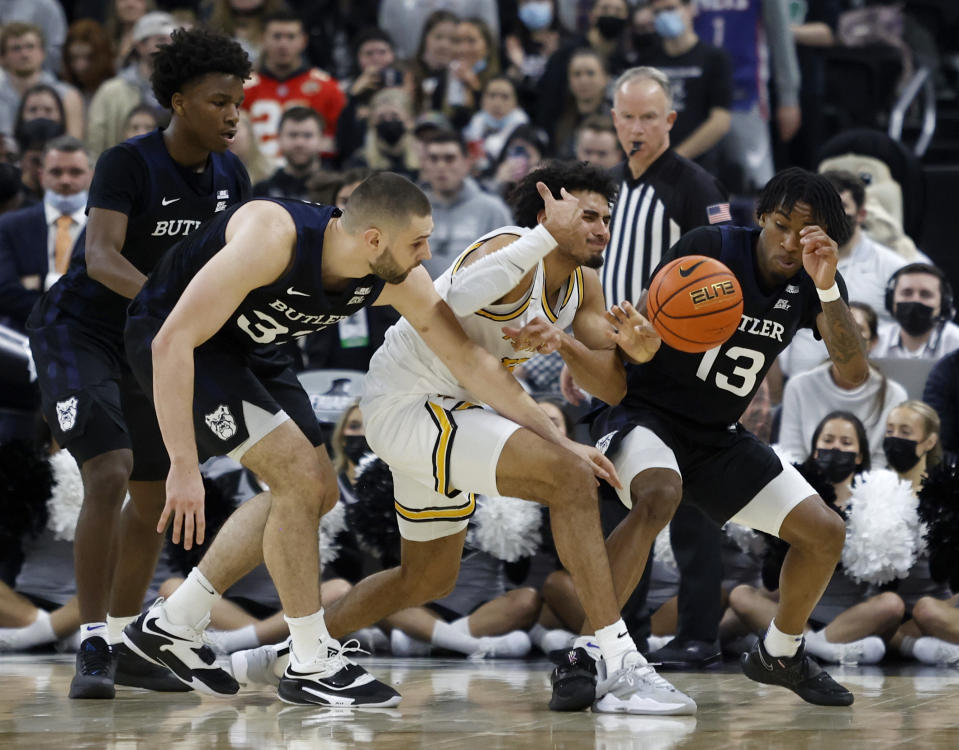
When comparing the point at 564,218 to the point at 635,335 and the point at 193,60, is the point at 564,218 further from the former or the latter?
the point at 193,60

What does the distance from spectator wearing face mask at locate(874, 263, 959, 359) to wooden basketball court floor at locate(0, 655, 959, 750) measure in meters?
2.46

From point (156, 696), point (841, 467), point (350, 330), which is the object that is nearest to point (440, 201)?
point (350, 330)

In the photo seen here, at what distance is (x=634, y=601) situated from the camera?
6.01 m

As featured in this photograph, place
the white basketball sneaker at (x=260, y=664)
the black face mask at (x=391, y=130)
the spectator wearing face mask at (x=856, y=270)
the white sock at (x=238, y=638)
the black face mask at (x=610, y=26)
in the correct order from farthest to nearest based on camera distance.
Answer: the black face mask at (x=610, y=26) → the black face mask at (x=391, y=130) → the spectator wearing face mask at (x=856, y=270) → the white sock at (x=238, y=638) → the white basketball sneaker at (x=260, y=664)

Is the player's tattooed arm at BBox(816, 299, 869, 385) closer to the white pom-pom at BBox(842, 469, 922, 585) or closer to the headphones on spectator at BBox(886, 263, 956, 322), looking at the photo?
the white pom-pom at BBox(842, 469, 922, 585)

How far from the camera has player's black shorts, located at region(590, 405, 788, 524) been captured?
A: 5023 millimetres

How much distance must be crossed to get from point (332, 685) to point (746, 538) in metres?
2.42

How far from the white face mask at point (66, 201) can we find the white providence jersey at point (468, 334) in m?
3.49

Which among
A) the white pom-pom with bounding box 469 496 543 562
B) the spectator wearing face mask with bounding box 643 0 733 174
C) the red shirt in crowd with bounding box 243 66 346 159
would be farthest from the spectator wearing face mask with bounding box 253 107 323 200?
the white pom-pom with bounding box 469 496 543 562

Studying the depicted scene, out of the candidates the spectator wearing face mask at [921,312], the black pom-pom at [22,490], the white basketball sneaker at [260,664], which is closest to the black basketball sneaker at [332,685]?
the white basketball sneaker at [260,664]

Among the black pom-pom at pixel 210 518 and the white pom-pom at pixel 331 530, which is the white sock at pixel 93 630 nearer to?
the black pom-pom at pixel 210 518

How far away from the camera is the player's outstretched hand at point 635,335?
470 cm

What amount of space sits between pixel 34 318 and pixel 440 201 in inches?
151

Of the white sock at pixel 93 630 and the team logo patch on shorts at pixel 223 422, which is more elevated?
the team logo patch on shorts at pixel 223 422
